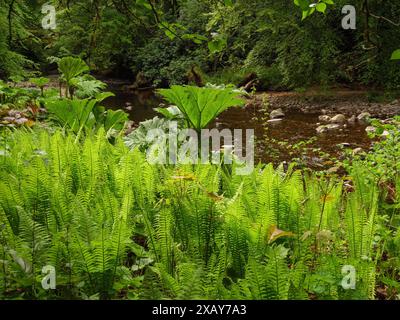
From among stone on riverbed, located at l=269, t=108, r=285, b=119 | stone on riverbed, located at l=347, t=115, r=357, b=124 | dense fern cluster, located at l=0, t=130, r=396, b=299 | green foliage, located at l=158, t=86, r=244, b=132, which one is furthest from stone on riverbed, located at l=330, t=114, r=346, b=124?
dense fern cluster, located at l=0, t=130, r=396, b=299

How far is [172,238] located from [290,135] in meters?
6.04

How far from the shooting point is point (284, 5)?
448 inches

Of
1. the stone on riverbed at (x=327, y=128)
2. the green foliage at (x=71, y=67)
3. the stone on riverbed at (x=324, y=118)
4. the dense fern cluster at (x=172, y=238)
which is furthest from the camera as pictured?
the stone on riverbed at (x=324, y=118)

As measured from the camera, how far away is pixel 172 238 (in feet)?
5.31

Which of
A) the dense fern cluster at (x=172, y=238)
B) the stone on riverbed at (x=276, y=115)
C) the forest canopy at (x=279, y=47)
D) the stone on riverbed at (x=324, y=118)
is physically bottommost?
the dense fern cluster at (x=172, y=238)

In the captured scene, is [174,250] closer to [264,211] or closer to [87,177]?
[264,211]

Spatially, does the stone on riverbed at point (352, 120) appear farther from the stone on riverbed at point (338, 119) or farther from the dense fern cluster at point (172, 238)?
the dense fern cluster at point (172, 238)

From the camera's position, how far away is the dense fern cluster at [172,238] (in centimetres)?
127

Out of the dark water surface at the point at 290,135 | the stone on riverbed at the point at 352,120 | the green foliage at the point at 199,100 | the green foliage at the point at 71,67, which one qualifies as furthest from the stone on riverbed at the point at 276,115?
the green foliage at the point at 199,100

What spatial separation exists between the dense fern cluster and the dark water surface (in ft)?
7.59

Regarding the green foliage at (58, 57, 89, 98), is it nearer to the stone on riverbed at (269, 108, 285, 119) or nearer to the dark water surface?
the dark water surface

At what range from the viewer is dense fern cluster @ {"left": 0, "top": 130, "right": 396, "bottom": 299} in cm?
127

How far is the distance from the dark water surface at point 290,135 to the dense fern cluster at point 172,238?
2313 millimetres
